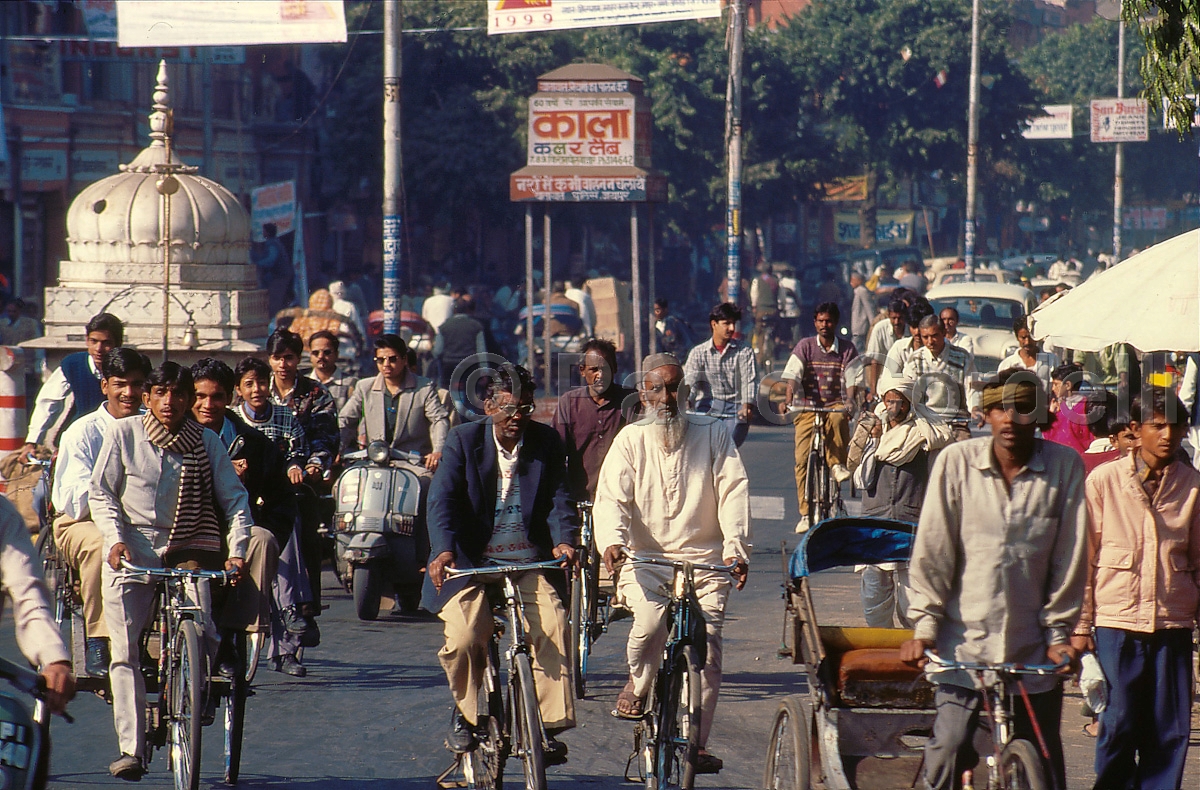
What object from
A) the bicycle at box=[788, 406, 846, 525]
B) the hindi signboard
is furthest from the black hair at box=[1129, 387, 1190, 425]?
the hindi signboard

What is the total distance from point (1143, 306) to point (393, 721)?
4.47 metres

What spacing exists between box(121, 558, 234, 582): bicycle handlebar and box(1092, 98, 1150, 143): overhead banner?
119 ft

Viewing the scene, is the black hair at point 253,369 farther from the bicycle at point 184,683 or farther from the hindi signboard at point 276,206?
the hindi signboard at point 276,206

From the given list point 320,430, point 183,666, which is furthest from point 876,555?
point 320,430

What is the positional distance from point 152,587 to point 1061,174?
60.7 m

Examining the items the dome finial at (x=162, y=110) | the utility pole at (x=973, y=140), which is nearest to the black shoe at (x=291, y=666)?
the dome finial at (x=162, y=110)

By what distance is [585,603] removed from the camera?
797 centimetres

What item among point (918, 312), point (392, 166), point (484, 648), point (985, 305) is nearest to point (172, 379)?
point (484, 648)

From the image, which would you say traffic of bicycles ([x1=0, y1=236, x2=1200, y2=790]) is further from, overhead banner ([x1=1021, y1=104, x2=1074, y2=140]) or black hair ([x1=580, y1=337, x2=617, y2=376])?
overhead banner ([x1=1021, y1=104, x2=1074, y2=140])

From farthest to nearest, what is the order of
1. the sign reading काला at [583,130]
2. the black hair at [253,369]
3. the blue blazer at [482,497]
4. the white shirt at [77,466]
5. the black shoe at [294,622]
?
the sign reading काला at [583,130] < the black hair at [253,369] < the black shoe at [294,622] < the white shirt at [77,466] < the blue blazer at [482,497]

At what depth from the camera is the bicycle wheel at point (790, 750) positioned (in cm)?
490

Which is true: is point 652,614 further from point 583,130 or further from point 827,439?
point 583,130

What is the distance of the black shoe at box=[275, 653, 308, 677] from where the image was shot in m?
8.09

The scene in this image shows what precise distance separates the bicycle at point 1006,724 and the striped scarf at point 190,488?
3.02 meters
